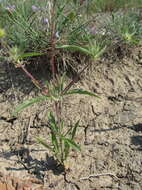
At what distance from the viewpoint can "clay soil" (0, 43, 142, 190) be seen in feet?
4.75

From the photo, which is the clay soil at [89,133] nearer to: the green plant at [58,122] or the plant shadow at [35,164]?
the plant shadow at [35,164]

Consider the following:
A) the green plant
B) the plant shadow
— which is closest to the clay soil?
the plant shadow

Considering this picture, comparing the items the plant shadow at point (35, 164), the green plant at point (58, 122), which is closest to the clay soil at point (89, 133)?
the plant shadow at point (35, 164)

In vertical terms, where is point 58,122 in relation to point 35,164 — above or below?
above

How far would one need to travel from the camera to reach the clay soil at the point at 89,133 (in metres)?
1.45

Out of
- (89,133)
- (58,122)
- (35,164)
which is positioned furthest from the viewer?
(89,133)

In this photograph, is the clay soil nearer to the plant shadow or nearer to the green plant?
the plant shadow

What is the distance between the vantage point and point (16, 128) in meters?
1.78

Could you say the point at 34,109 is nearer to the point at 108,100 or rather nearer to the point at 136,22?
the point at 108,100

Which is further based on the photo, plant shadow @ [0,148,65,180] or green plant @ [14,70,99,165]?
plant shadow @ [0,148,65,180]

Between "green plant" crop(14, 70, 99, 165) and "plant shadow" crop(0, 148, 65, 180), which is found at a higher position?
"green plant" crop(14, 70, 99, 165)

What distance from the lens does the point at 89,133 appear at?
1660 mm

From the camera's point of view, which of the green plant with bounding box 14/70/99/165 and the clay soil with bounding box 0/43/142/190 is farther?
the clay soil with bounding box 0/43/142/190

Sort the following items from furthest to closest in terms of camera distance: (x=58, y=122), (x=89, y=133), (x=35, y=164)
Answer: (x=89, y=133)
(x=35, y=164)
(x=58, y=122)
